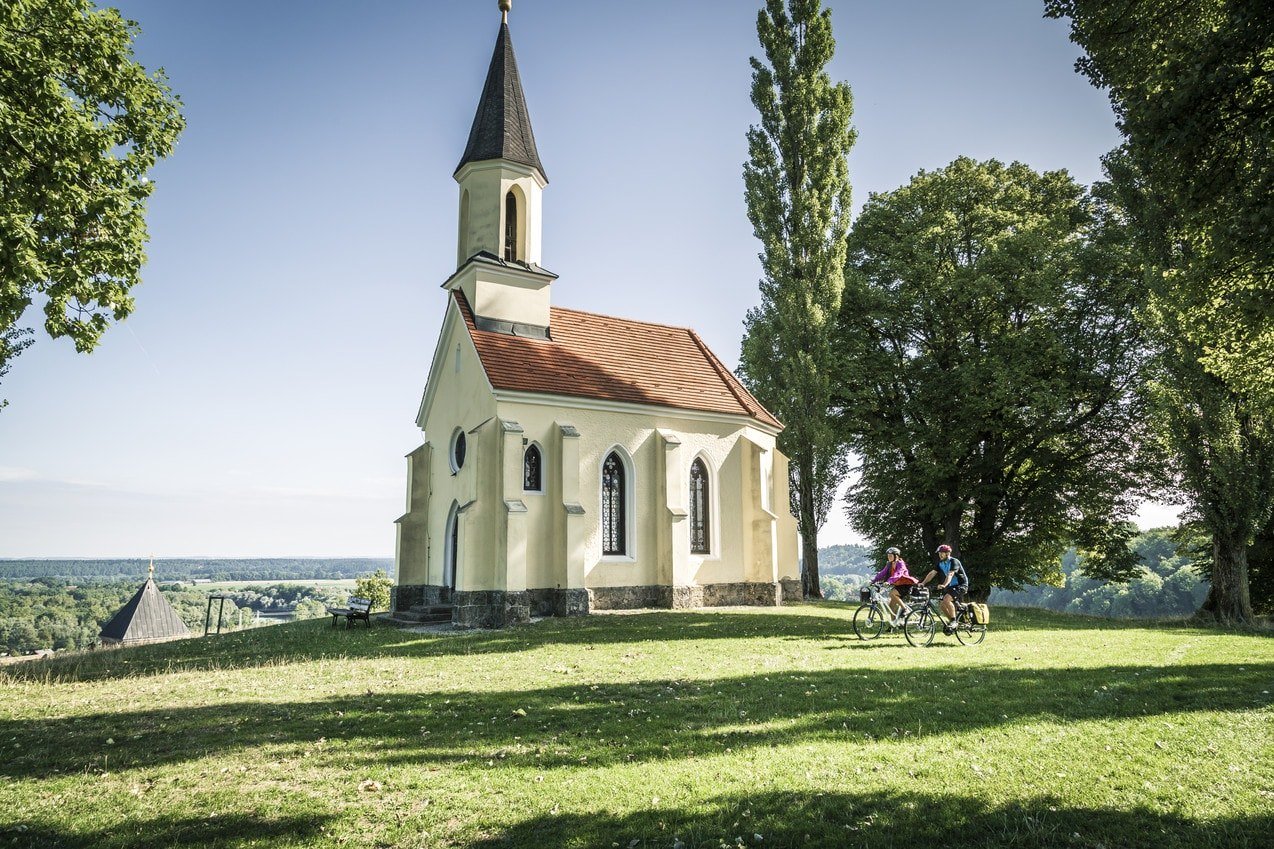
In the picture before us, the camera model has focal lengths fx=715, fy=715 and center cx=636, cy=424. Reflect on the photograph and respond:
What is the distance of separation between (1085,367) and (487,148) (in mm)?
22194

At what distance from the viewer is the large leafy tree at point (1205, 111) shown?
7.88m

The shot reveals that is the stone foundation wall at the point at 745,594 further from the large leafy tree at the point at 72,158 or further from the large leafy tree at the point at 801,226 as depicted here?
the large leafy tree at the point at 72,158

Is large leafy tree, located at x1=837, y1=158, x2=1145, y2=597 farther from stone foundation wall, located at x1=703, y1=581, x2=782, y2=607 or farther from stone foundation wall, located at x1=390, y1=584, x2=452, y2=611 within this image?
stone foundation wall, located at x1=390, y1=584, x2=452, y2=611

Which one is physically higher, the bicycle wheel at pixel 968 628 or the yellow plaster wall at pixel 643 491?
the yellow plaster wall at pixel 643 491

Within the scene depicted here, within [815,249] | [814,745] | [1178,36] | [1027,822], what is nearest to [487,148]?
[815,249]

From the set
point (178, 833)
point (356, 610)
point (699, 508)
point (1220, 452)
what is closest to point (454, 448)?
point (356, 610)

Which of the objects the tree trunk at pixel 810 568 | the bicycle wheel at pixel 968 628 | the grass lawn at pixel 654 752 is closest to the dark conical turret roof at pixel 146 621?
the grass lawn at pixel 654 752

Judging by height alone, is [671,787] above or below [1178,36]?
below

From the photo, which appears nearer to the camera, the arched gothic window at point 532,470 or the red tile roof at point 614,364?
the arched gothic window at point 532,470

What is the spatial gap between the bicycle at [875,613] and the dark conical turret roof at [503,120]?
684 inches

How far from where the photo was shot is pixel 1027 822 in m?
4.81

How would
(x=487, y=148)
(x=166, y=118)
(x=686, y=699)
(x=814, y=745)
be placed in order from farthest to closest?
1. (x=487, y=148)
2. (x=166, y=118)
3. (x=686, y=699)
4. (x=814, y=745)

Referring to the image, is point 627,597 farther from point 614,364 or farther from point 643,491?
point 614,364

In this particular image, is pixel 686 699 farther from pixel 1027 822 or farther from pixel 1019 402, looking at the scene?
pixel 1019 402
